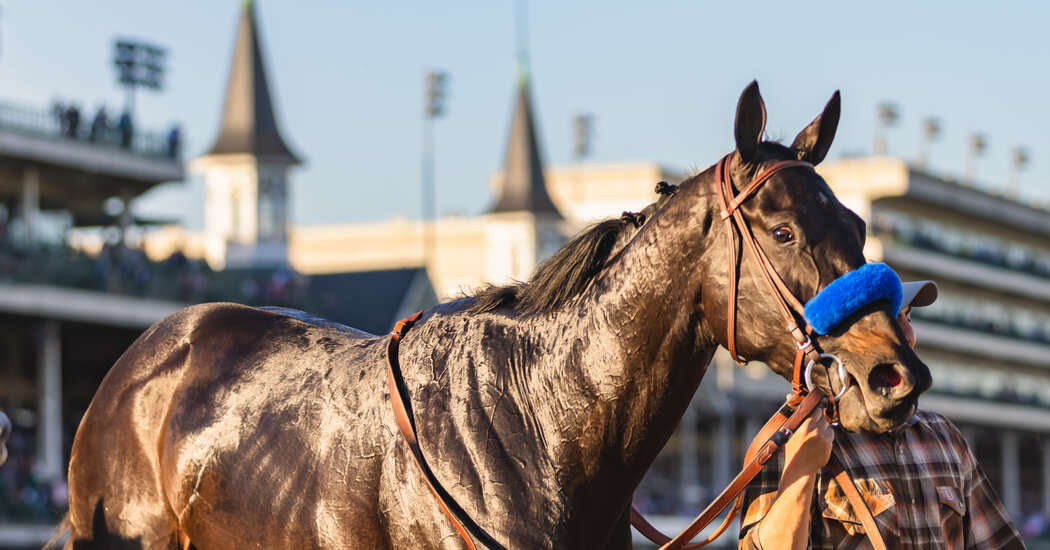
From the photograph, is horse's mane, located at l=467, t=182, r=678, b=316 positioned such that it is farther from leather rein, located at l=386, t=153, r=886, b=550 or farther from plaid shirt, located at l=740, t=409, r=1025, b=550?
plaid shirt, located at l=740, t=409, r=1025, b=550

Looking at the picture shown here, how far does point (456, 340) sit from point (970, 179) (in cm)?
7762

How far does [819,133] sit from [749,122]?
265 mm

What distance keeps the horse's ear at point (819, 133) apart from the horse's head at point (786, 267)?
4cm

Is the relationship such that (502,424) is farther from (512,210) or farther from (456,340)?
(512,210)

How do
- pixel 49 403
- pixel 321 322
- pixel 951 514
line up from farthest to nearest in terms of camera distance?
pixel 49 403 → pixel 321 322 → pixel 951 514

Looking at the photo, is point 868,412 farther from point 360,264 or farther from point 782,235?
point 360,264

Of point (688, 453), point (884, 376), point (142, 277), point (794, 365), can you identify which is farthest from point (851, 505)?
point (688, 453)

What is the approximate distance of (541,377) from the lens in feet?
14.2

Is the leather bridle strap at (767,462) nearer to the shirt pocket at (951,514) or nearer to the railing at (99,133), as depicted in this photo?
the shirt pocket at (951,514)

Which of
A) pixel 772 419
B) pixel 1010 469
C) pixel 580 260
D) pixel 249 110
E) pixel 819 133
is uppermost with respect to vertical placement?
pixel 249 110

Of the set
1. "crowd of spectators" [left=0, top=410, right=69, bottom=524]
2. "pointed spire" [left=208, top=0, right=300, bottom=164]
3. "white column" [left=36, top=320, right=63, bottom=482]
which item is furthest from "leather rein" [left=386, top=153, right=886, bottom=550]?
"pointed spire" [left=208, top=0, right=300, bottom=164]

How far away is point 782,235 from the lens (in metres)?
3.98

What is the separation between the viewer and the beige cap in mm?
4535

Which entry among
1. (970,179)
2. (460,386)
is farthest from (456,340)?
(970,179)
